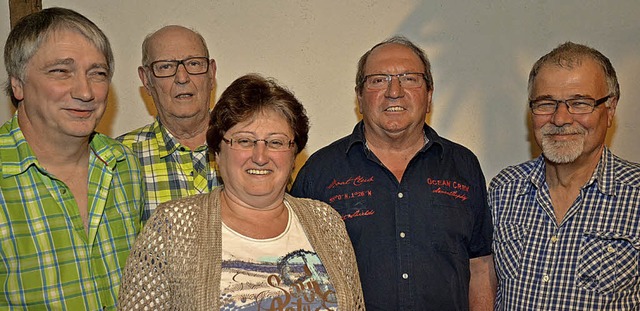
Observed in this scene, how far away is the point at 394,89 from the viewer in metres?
2.89

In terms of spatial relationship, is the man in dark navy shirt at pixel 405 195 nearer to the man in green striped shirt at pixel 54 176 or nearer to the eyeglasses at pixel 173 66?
the eyeglasses at pixel 173 66

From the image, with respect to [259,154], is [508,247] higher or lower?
lower

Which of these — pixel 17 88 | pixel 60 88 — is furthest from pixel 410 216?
pixel 17 88

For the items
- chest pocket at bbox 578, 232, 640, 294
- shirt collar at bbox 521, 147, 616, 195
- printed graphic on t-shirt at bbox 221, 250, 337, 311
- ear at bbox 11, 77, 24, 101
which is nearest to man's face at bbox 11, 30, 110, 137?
ear at bbox 11, 77, 24, 101

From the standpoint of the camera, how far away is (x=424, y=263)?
9.24 ft

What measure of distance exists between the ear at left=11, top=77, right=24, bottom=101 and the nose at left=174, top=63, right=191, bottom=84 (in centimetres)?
76

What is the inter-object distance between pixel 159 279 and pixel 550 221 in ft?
5.54

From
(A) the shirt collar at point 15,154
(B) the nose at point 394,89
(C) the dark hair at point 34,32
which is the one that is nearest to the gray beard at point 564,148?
(B) the nose at point 394,89

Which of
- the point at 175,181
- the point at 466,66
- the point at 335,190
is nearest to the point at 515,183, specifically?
the point at 335,190

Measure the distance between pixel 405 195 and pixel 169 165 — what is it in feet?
3.44

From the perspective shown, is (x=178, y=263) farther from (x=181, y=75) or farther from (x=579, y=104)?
(x=579, y=104)

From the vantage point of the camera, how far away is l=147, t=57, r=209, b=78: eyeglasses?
9.86 ft

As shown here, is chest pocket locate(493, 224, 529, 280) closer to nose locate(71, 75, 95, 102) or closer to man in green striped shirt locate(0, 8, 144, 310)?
man in green striped shirt locate(0, 8, 144, 310)

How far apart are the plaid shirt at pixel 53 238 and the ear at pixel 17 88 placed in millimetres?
109
